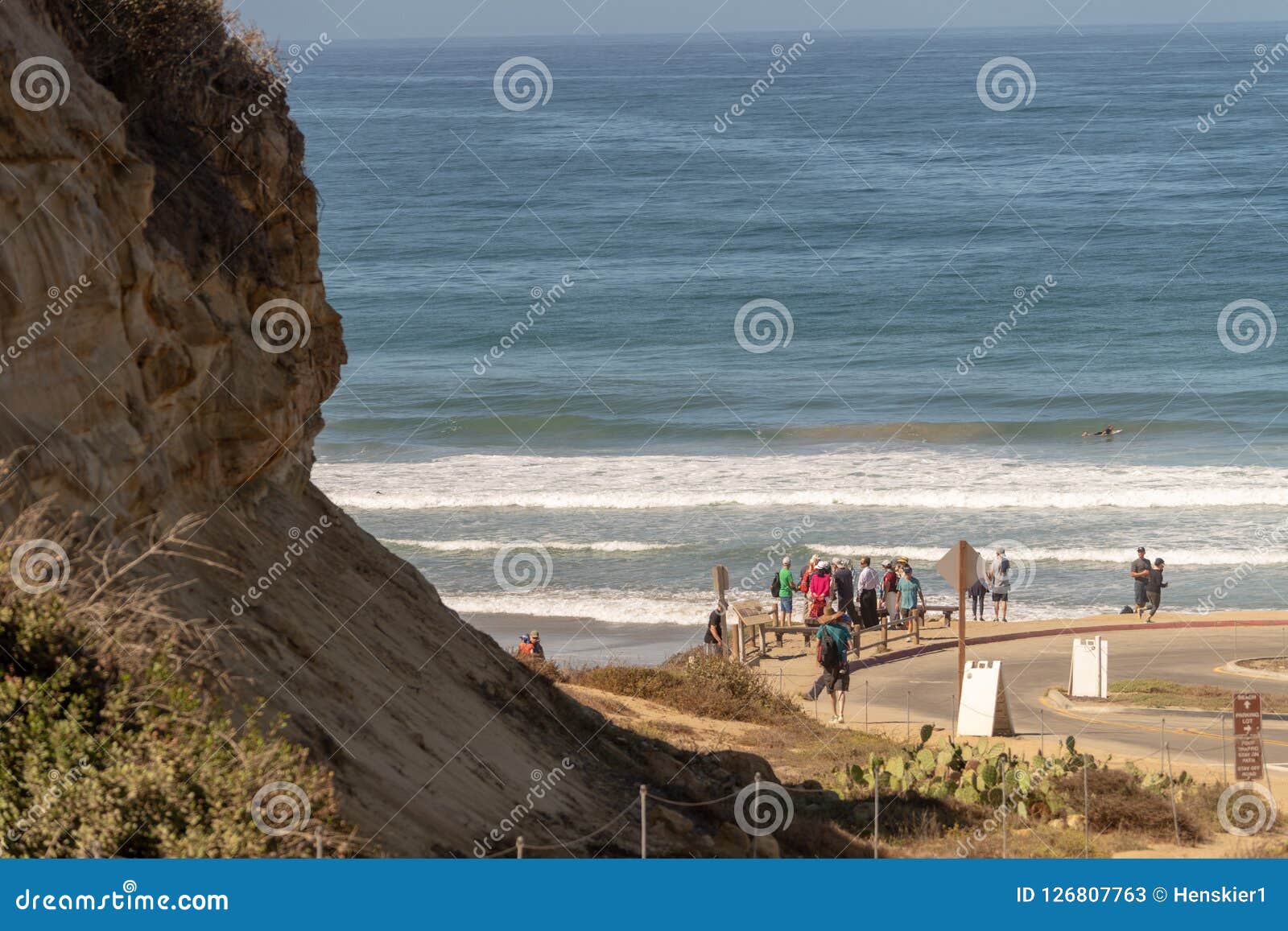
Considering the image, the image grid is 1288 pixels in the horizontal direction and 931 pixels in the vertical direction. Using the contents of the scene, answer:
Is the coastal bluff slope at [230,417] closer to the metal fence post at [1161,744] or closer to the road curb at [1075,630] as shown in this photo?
the metal fence post at [1161,744]

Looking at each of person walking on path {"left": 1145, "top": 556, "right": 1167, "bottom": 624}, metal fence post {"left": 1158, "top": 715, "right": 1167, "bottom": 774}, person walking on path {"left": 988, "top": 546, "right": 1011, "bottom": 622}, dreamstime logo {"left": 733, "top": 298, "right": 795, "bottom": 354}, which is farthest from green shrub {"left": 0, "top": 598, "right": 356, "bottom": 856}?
dreamstime logo {"left": 733, "top": 298, "right": 795, "bottom": 354}

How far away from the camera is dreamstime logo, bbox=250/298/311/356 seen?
33.5 feet

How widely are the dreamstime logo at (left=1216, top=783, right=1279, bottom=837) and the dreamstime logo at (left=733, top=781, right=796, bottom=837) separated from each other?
344 cm

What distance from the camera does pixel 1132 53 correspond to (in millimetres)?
152375

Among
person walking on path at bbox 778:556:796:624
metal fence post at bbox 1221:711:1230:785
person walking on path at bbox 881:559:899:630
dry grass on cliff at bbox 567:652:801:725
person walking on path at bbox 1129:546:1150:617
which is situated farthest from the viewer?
person walking on path at bbox 1129:546:1150:617

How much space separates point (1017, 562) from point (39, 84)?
2453 cm

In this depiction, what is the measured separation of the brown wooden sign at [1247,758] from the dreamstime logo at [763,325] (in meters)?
41.2

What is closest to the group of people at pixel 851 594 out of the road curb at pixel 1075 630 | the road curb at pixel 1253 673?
the road curb at pixel 1075 630

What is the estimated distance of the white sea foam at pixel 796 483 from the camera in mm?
34844

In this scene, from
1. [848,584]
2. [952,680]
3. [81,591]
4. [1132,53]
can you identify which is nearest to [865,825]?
[81,591]

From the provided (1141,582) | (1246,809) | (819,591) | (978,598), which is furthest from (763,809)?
(1141,582)

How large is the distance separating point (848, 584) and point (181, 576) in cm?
1481

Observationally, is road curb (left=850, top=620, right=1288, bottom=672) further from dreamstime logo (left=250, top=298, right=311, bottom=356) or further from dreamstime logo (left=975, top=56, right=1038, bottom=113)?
dreamstime logo (left=975, top=56, right=1038, bottom=113)

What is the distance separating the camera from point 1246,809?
11570 mm
